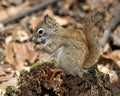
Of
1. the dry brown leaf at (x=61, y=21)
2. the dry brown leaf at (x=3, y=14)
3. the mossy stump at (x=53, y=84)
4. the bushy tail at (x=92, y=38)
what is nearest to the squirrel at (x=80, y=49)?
the bushy tail at (x=92, y=38)

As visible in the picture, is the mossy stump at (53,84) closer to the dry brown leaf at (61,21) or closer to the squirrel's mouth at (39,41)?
the squirrel's mouth at (39,41)

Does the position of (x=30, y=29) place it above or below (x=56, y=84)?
above

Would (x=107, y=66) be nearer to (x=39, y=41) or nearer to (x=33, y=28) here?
(x=39, y=41)

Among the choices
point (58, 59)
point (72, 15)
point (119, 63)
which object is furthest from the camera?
point (72, 15)

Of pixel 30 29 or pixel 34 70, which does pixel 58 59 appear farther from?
pixel 30 29

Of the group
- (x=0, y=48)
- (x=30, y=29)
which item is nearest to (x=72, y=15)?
(x=30, y=29)

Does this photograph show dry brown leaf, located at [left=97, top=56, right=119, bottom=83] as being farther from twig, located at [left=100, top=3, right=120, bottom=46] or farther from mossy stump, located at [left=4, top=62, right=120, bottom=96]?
mossy stump, located at [left=4, top=62, right=120, bottom=96]

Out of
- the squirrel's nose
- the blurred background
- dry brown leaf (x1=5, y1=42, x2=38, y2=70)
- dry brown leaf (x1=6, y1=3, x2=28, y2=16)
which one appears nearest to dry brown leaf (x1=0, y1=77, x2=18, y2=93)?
the blurred background
